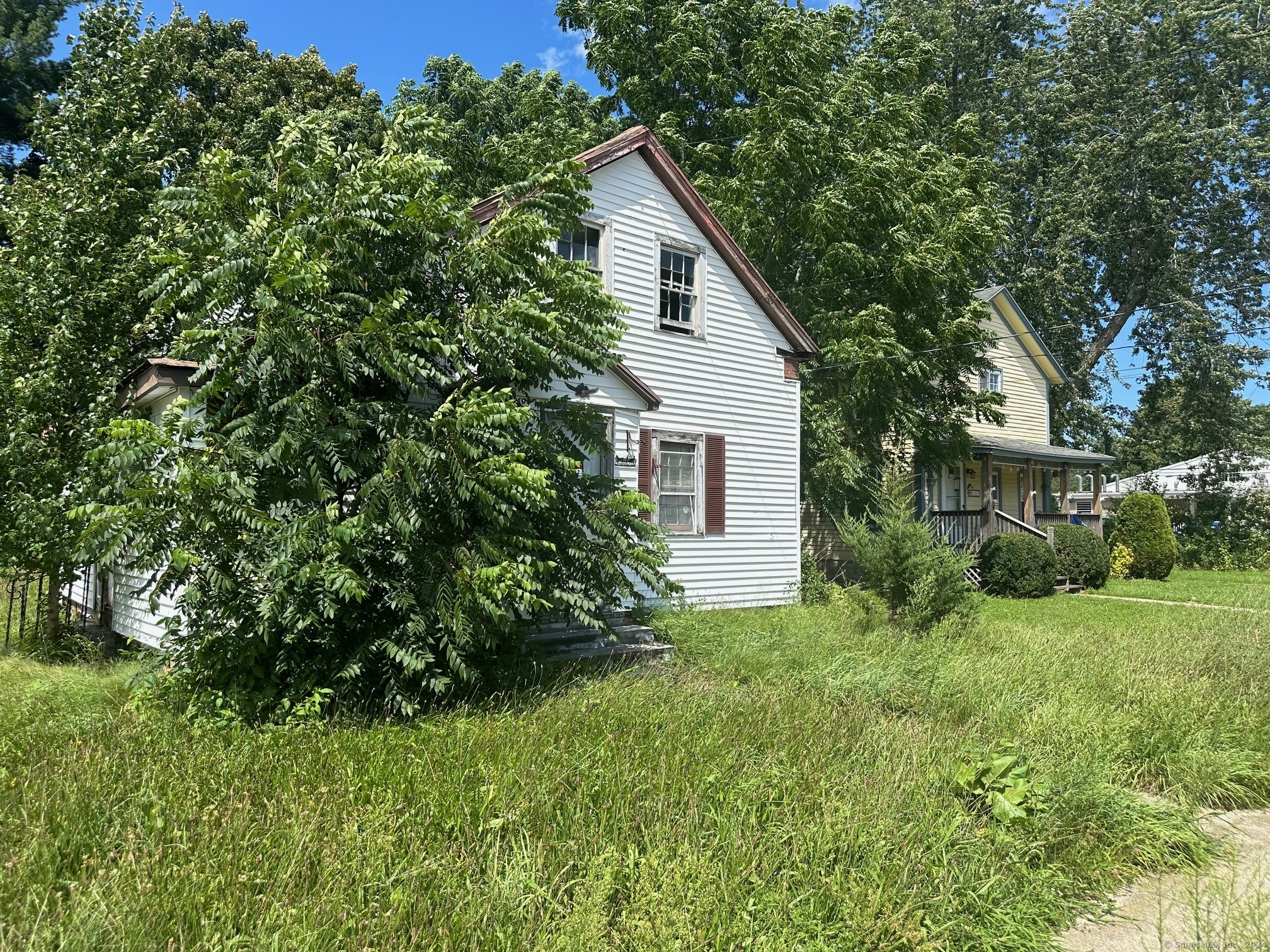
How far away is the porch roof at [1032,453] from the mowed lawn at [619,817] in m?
14.4

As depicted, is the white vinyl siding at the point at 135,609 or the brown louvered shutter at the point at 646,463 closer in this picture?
the white vinyl siding at the point at 135,609

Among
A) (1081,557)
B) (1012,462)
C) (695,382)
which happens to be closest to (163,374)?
(695,382)

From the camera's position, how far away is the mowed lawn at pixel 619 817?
328 cm

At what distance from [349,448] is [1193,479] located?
31523mm

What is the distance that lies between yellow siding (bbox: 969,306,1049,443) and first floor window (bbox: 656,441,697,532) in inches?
591

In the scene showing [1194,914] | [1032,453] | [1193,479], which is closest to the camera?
[1194,914]

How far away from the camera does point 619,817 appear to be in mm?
4141

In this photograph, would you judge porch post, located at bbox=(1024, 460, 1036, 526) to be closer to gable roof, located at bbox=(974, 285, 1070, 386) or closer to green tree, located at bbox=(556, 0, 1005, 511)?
green tree, located at bbox=(556, 0, 1005, 511)

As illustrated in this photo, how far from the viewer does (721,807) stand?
170 inches

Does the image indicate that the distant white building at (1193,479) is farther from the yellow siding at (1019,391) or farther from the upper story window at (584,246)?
the upper story window at (584,246)

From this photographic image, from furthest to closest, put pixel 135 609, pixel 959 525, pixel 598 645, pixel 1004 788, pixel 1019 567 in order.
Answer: pixel 959 525 < pixel 1019 567 < pixel 135 609 < pixel 598 645 < pixel 1004 788

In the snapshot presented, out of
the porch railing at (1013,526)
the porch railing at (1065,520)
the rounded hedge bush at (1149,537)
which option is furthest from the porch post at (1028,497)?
the rounded hedge bush at (1149,537)

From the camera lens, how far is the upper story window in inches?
468

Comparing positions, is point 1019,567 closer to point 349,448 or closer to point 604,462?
point 604,462
